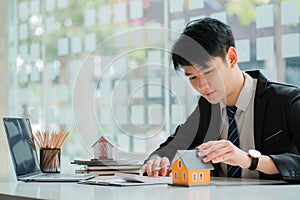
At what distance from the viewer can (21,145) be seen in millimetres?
1971

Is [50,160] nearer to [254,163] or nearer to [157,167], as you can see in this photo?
[157,167]

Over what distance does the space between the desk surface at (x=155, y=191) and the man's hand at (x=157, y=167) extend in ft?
1.00

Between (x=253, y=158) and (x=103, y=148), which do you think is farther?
(x=103, y=148)

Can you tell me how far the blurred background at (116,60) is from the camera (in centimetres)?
271

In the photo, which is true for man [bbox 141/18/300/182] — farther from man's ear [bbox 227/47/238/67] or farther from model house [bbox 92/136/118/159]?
model house [bbox 92/136/118/159]

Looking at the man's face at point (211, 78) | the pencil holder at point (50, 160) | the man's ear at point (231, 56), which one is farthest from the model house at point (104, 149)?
the man's ear at point (231, 56)

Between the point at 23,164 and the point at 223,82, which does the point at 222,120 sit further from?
the point at 23,164

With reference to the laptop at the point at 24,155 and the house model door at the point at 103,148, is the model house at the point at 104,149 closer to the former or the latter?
the house model door at the point at 103,148

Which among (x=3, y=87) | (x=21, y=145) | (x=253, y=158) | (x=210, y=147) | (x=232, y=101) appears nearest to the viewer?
(x=210, y=147)

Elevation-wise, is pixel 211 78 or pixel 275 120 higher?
pixel 211 78

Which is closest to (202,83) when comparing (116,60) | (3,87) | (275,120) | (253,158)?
(275,120)

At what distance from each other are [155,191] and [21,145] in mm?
670

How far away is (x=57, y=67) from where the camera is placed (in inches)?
177

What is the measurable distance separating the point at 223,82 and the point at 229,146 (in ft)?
1.62
